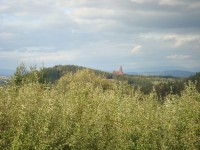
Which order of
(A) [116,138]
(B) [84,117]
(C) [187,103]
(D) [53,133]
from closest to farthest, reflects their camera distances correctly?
(D) [53,133], (A) [116,138], (B) [84,117], (C) [187,103]

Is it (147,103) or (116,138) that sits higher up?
(147,103)

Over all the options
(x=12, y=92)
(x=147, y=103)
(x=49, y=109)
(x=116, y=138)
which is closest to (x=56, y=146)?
(x=49, y=109)

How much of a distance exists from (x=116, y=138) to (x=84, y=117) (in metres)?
3.28

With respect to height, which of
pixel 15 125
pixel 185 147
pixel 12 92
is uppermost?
pixel 12 92

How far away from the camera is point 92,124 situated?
85.9ft

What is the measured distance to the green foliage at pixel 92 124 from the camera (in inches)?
910

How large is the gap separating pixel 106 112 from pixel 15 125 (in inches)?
309

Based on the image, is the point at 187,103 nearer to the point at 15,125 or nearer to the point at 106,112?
the point at 106,112

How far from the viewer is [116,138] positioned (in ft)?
83.1

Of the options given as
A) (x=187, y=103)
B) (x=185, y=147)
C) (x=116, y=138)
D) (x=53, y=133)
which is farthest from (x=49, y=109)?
(x=187, y=103)

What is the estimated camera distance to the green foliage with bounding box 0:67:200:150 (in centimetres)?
2311

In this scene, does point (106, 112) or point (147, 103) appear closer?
point (106, 112)

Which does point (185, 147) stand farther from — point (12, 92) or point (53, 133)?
point (12, 92)

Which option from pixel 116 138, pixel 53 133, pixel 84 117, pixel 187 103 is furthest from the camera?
pixel 187 103
